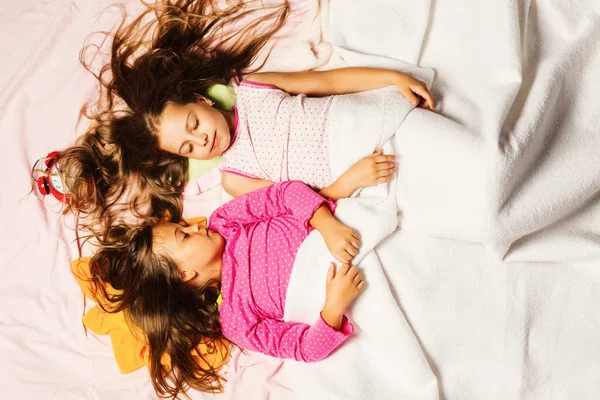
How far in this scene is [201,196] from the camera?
162 cm

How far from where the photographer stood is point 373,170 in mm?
1318

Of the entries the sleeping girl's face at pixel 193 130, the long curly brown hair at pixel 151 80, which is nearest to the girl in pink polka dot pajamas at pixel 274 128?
the sleeping girl's face at pixel 193 130

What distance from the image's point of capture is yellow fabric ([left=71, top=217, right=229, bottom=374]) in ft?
4.94

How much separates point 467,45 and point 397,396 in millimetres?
784

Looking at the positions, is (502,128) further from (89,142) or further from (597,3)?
(89,142)

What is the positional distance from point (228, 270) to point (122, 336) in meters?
0.32

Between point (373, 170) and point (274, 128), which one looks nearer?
point (373, 170)

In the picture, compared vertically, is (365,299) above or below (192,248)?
below

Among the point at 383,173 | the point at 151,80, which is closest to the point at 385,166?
the point at 383,173

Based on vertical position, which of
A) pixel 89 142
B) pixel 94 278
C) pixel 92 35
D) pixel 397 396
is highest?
pixel 92 35

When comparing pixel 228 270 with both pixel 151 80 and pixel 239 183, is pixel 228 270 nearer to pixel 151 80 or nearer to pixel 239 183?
pixel 239 183

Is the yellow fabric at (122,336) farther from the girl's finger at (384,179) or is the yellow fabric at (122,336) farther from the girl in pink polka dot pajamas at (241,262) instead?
the girl's finger at (384,179)

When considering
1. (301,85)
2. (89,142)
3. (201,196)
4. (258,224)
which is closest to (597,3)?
(301,85)

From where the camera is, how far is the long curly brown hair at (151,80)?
1585 mm
